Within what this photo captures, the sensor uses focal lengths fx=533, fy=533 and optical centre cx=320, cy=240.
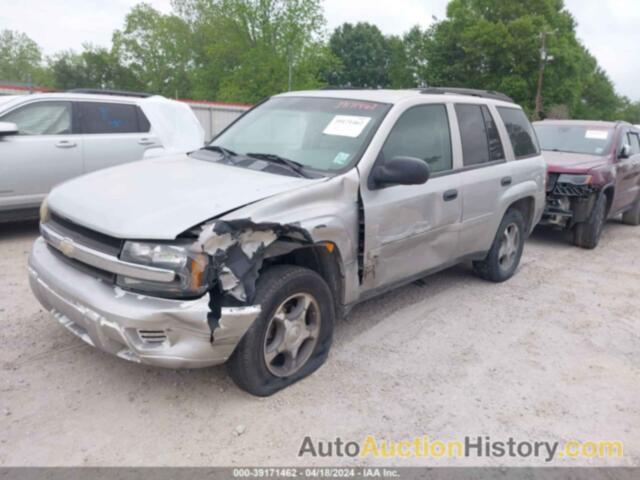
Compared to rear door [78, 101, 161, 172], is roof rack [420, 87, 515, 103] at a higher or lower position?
higher

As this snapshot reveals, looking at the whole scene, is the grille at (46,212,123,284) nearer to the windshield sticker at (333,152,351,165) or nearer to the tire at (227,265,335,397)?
the tire at (227,265,335,397)

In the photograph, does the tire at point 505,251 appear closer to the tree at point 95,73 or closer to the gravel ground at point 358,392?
the gravel ground at point 358,392

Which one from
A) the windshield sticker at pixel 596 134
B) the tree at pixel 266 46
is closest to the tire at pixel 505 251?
the windshield sticker at pixel 596 134

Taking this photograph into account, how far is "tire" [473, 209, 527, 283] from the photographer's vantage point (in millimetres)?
5383

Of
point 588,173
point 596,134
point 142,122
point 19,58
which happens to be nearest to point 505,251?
point 588,173

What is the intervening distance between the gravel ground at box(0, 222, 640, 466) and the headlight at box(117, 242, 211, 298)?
2.54 feet

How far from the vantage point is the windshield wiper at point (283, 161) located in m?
3.51

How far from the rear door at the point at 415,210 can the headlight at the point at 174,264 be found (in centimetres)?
128

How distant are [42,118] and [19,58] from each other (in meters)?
72.4

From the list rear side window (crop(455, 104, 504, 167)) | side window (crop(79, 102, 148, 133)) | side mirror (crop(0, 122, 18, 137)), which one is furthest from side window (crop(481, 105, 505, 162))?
side mirror (crop(0, 122, 18, 137))

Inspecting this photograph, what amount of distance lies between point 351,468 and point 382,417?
0.47 m

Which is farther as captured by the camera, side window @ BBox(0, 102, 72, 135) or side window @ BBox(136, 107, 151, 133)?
side window @ BBox(136, 107, 151, 133)

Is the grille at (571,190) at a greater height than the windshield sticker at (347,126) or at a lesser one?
lesser

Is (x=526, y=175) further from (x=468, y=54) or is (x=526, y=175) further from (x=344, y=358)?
(x=468, y=54)
